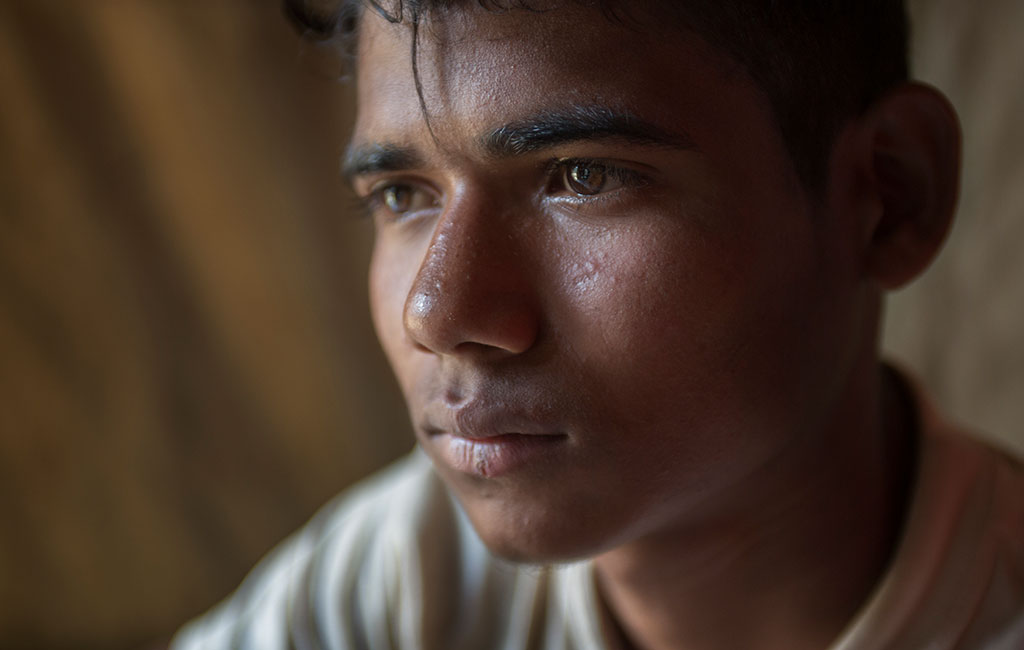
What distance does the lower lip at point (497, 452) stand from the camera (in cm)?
58

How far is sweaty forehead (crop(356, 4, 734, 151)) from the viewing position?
1.79ft

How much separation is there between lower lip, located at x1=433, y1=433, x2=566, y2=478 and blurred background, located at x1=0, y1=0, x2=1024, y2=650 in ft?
2.46

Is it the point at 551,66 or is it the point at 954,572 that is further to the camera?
the point at 954,572

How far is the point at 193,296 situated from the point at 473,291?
876 millimetres

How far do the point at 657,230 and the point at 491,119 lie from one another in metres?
0.12

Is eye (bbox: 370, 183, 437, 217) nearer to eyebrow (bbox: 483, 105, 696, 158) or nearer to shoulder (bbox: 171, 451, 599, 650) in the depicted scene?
eyebrow (bbox: 483, 105, 696, 158)

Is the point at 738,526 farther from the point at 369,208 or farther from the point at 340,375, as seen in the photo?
the point at 340,375

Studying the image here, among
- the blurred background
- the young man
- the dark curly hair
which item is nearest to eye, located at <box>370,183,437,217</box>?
the young man

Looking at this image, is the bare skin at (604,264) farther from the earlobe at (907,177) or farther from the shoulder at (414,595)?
the shoulder at (414,595)

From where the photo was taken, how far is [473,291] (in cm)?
55

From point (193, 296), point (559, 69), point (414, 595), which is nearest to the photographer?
point (559, 69)

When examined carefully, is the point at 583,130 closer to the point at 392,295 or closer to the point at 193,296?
the point at 392,295

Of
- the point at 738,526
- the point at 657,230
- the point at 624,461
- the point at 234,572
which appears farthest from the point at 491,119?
the point at 234,572

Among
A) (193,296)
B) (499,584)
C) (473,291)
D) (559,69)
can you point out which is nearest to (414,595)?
(499,584)
